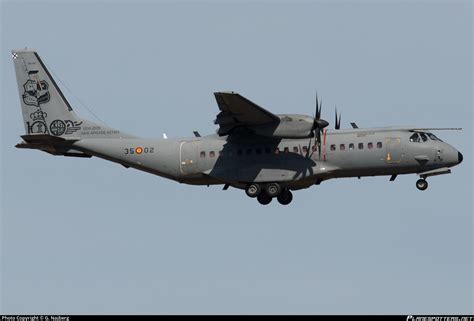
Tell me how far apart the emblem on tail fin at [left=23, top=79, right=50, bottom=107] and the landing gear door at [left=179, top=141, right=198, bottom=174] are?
684 cm

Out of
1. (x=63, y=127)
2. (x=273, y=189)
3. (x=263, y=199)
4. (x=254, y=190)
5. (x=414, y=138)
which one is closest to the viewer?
(x=414, y=138)

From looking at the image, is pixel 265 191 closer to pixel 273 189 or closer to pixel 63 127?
pixel 273 189

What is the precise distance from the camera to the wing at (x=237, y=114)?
3816 cm

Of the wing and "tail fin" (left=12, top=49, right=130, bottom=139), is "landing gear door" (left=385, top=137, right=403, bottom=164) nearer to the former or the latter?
the wing

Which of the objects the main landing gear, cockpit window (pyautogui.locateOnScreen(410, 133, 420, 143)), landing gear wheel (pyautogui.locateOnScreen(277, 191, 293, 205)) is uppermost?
cockpit window (pyautogui.locateOnScreen(410, 133, 420, 143))

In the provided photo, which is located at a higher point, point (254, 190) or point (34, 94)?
point (34, 94)

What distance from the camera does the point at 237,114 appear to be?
39.2 meters

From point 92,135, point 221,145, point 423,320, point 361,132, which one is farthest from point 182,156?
point 423,320

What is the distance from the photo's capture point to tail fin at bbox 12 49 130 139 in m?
43.0

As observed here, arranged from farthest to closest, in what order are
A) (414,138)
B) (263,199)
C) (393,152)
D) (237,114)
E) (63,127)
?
(63,127) < (263,199) < (414,138) < (393,152) < (237,114)

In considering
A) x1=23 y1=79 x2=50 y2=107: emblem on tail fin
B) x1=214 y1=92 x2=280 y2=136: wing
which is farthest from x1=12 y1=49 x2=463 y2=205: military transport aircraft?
x1=23 y1=79 x2=50 y2=107: emblem on tail fin

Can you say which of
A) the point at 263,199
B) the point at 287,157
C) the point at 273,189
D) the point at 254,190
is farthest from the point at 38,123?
the point at 287,157

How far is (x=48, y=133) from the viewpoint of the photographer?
4303 centimetres

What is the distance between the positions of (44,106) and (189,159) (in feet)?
23.4
